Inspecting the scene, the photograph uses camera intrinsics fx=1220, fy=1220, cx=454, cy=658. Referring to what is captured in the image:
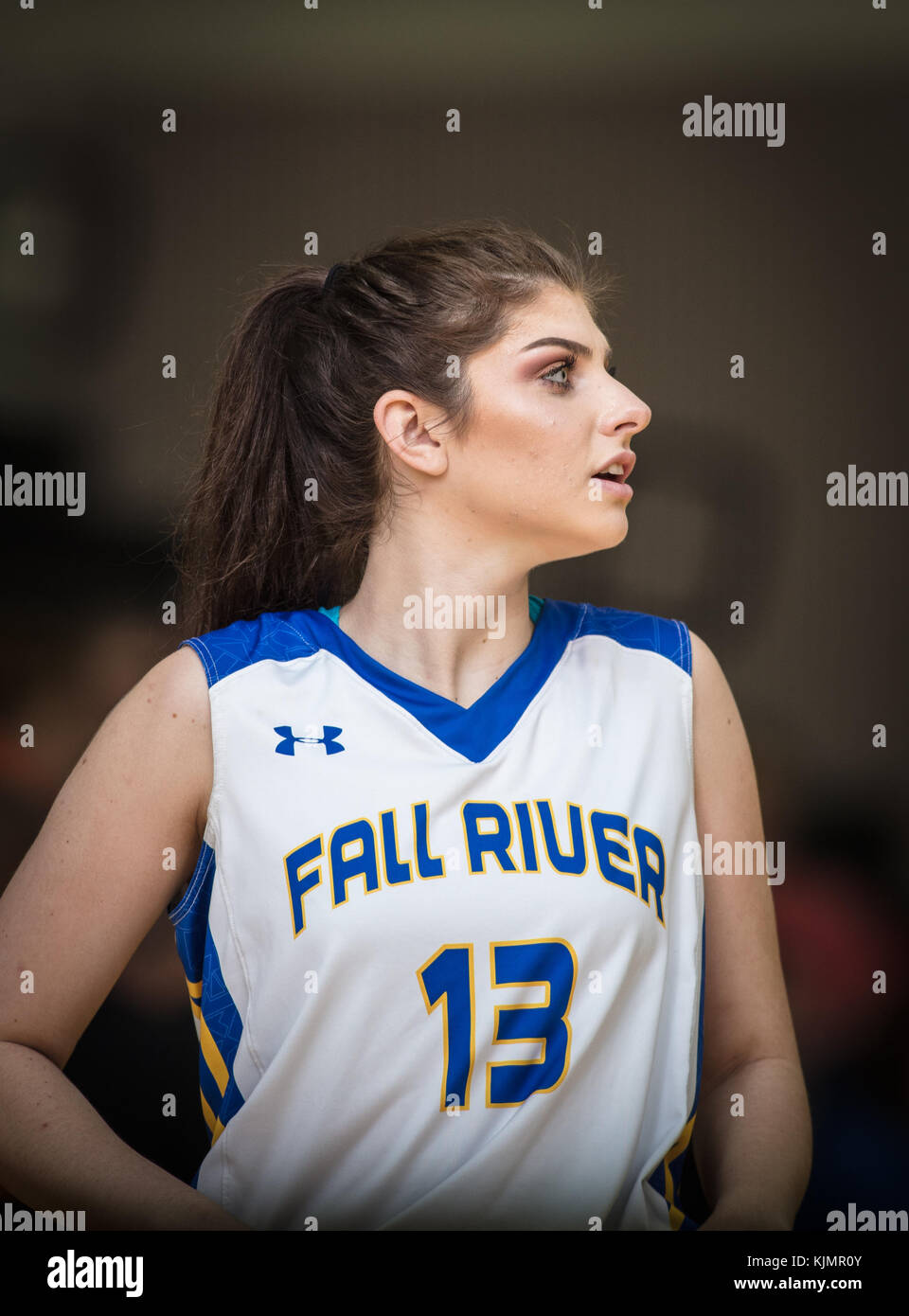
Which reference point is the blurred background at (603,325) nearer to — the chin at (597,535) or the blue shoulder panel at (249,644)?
the blue shoulder panel at (249,644)

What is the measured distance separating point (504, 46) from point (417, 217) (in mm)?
271

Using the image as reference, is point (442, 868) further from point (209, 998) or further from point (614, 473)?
point (614, 473)

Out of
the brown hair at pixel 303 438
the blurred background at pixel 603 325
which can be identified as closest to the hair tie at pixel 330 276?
the brown hair at pixel 303 438

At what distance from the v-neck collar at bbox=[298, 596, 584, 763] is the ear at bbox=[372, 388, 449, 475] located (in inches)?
7.8

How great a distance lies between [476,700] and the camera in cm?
125

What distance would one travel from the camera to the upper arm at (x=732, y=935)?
1.26 meters

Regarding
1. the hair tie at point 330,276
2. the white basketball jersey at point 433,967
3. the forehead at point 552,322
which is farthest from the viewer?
the hair tie at point 330,276

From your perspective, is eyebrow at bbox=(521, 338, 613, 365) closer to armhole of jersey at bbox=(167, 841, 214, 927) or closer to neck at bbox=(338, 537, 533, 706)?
neck at bbox=(338, 537, 533, 706)

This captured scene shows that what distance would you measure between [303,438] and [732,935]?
2.36ft

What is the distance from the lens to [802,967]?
1.70m

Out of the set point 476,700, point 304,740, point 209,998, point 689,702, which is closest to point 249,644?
point 304,740

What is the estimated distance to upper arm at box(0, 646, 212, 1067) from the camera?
3.73 feet

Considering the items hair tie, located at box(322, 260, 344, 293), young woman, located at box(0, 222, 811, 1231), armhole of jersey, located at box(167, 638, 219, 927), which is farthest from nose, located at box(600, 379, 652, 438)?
armhole of jersey, located at box(167, 638, 219, 927)

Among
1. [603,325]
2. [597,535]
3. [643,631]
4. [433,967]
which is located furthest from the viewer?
[603,325]
